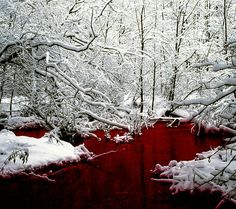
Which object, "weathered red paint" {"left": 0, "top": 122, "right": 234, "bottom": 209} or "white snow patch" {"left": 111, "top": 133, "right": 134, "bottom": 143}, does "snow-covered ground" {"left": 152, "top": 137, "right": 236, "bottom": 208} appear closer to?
"weathered red paint" {"left": 0, "top": 122, "right": 234, "bottom": 209}

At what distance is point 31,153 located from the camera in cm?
899

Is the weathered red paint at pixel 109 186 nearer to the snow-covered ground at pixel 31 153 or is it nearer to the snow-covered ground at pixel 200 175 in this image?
the snow-covered ground at pixel 200 175

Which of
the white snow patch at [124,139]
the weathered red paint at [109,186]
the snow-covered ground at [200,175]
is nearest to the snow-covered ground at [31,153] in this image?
the weathered red paint at [109,186]

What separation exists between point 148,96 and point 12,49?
45.6ft

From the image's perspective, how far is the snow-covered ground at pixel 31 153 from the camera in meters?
8.17

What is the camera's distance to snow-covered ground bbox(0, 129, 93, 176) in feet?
26.8

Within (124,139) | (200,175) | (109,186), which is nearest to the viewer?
(200,175)

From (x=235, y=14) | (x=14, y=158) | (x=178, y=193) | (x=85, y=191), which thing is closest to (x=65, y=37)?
(x=14, y=158)

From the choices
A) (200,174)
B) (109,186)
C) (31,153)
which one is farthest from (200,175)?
(31,153)

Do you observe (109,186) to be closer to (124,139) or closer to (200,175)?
(200,175)

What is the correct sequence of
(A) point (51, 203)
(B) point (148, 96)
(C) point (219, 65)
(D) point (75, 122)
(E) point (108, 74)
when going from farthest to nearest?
(B) point (148, 96), (E) point (108, 74), (D) point (75, 122), (A) point (51, 203), (C) point (219, 65)

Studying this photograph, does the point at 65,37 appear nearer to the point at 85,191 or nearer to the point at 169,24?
the point at 85,191

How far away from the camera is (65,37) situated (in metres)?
10.5

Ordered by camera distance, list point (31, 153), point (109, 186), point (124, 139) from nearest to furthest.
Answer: point (109, 186) → point (31, 153) → point (124, 139)
